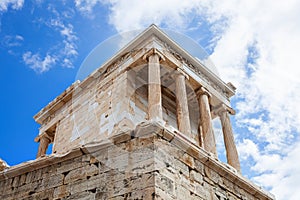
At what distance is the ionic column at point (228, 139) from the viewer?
13.8 m

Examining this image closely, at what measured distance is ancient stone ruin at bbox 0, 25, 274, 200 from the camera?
4.70 meters

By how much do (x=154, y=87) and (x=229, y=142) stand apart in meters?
4.36

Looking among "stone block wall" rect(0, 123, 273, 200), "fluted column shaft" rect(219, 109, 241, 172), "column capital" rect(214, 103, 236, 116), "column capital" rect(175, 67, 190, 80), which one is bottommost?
"stone block wall" rect(0, 123, 273, 200)

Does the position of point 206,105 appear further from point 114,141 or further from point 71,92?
point 114,141

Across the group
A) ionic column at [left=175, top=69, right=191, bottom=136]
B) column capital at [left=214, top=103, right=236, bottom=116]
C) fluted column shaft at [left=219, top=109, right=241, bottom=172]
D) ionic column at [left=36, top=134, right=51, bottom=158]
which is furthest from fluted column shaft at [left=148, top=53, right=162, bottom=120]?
ionic column at [left=36, top=134, right=51, bottom=158]

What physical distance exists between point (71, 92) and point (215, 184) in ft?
36.3

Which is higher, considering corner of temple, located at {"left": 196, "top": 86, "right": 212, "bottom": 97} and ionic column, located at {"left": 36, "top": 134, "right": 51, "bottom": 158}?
corner of temple, located at {"left": 196, "top": 86, "right": 212, "bottom": 97}

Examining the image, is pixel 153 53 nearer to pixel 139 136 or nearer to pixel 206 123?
pixel 206 123

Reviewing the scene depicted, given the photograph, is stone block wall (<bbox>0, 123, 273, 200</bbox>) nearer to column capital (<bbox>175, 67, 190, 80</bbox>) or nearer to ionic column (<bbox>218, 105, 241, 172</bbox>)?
ionic column (<bbox>218, 105, 241, 172</bbox>)

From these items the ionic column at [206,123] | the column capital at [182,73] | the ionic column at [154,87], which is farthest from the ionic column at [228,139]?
the ionic column at [154,87]

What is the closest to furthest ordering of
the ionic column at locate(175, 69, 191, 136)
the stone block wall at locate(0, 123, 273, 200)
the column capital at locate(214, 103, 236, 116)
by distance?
1. the stone block wall at locate(0, 123, 273, 200)
2. the ionic column at locate(175, 69, 191, 136)
3. the column capital at locate(214, 103, 236, 116)

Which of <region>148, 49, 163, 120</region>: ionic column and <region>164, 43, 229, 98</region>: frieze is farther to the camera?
<region>164, 43, 229, 98</region>: frieze

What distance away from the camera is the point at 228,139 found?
14680 millimetres

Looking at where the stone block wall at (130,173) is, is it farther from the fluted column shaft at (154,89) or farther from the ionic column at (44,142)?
the ionic column at (44,142)
